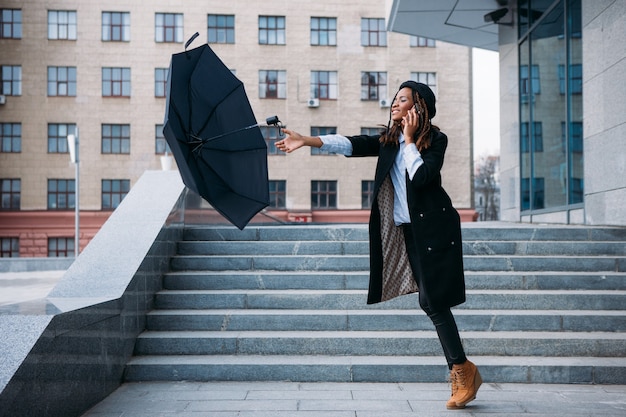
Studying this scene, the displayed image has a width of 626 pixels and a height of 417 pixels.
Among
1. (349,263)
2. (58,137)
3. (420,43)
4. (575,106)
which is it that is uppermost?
(420,43)

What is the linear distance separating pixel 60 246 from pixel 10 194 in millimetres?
3844

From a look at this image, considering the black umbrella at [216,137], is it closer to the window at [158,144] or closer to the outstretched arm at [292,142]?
the outstretched arm at [292,142]

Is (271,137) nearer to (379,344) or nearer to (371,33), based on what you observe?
(371,33)

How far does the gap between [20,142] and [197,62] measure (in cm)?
3303

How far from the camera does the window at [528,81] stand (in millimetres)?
11883

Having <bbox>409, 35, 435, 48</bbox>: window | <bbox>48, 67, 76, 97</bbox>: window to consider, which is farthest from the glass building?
<bbox>48, 67, 76, 97</bbox>: window

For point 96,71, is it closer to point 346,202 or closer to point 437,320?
point 346,202

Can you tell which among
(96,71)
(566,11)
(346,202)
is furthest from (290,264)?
(96,71)

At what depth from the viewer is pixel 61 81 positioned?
113 feet

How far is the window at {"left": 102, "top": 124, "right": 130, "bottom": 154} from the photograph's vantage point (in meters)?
34.2

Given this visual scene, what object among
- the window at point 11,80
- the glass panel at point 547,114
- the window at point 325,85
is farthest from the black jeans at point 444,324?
the window at point 11,80

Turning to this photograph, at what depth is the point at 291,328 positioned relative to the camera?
19.3ft

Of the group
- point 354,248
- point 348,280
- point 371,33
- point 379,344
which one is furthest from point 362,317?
point 371,33

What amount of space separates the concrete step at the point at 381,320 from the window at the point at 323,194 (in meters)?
28.5
